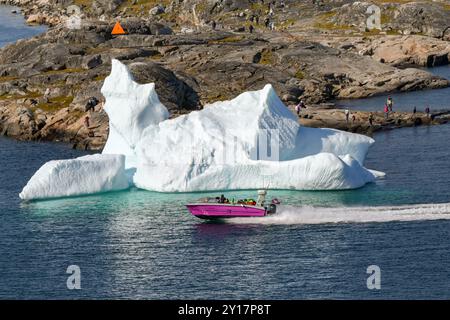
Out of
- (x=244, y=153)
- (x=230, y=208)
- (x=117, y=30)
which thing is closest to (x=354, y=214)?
(x=230, y=208)

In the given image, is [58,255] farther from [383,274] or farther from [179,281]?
[383,274]

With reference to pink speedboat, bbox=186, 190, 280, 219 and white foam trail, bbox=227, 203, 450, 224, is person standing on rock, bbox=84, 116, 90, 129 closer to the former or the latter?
pink speedboat, bbox=186, 190, 280, 219

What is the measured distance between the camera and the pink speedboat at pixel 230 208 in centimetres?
8744

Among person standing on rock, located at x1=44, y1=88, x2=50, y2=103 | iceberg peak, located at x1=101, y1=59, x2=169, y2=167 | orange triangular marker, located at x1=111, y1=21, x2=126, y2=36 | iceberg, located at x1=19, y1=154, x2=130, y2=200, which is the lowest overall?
iceberg, located at x1=19, y1=154, x2=130, y2=200

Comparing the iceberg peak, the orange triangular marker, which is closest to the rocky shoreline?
the orange triangular marker

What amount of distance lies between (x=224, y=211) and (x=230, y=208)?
534mm

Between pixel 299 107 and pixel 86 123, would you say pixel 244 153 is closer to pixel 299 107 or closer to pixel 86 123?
pixel 299 107

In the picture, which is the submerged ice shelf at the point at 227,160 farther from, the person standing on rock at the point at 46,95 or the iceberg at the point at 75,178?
the person standing on rock at the point at 46,95

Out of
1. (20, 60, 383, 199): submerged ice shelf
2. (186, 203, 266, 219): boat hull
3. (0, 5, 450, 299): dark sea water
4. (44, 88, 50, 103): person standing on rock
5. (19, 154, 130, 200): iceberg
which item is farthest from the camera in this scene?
(44, 88, 50, 103): person standing on rock

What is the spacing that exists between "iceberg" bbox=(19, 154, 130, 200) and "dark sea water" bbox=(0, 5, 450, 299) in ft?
3.29

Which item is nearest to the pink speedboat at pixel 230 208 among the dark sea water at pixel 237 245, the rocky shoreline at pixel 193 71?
the dark sea water at pixel 237 245

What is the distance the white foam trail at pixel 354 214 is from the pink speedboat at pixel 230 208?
1.56ft

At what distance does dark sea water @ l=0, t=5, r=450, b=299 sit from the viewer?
72125mm
